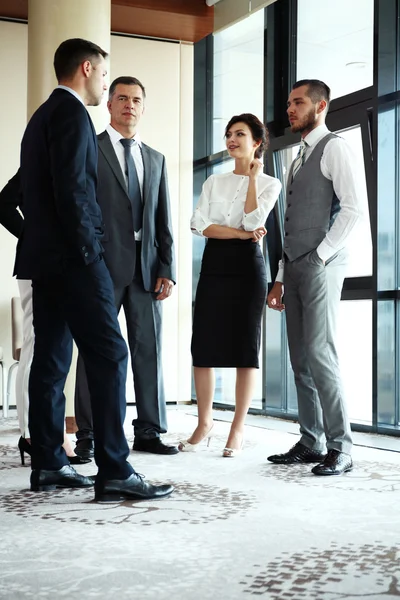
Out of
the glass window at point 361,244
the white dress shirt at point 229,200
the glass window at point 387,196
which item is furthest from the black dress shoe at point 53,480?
the glass window at point 361,244

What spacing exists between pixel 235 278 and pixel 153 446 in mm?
866

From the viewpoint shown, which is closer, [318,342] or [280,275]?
[318,342]

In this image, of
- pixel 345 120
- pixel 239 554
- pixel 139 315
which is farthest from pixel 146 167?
pixel 239 554

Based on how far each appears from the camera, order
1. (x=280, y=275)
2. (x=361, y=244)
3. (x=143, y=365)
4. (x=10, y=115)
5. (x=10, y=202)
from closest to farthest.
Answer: (x=10, y=202)
(x=280, y=275)
(x=143, y=365)
(x=361, y=244)
(x=10, y=115)

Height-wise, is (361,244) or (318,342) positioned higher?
(361,244)

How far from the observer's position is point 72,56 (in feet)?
9.28

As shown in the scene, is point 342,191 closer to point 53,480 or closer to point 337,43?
point 53,480

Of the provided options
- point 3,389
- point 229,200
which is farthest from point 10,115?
point 229,200

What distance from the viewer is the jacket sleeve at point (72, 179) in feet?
8.52

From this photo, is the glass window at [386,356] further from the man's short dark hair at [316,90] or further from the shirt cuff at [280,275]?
the man's short dark hair at [316,90]

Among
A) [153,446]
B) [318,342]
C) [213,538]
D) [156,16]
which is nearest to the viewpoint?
[213,538]

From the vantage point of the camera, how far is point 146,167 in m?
3.97

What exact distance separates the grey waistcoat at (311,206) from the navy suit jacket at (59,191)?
1075 mm

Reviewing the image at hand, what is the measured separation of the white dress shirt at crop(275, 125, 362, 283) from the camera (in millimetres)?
3359
